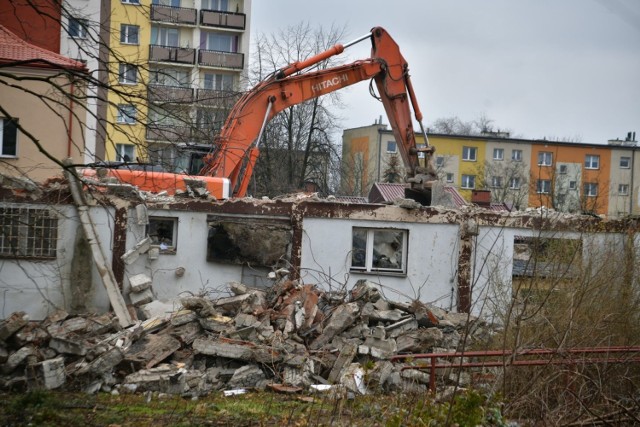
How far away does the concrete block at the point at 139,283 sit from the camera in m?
18.7

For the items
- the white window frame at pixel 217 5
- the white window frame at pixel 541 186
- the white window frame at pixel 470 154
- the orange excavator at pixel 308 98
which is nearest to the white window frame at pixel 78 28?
the white window frame at pixel 541 186

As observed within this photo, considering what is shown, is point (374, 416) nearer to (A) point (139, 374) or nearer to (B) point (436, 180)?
(A) point (139, 374)

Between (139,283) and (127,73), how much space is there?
938 cm

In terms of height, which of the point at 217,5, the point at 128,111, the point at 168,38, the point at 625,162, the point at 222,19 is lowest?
the point at 128,111

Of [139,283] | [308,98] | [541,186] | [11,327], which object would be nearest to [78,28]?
[541,186]

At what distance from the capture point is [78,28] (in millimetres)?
10672

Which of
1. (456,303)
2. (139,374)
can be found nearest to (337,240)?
(456,303)

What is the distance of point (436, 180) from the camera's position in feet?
75.7


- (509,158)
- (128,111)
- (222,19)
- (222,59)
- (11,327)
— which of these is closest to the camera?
(128,111)

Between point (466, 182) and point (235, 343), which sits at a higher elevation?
point (466, 182)

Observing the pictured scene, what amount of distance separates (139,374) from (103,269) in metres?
5.01

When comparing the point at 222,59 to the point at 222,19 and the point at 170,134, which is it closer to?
the point at 222,19

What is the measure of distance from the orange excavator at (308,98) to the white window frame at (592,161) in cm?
4458

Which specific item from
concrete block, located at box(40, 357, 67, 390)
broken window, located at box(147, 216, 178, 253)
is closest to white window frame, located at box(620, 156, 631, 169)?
broken window, located at box(147, 216, 178, 253)
